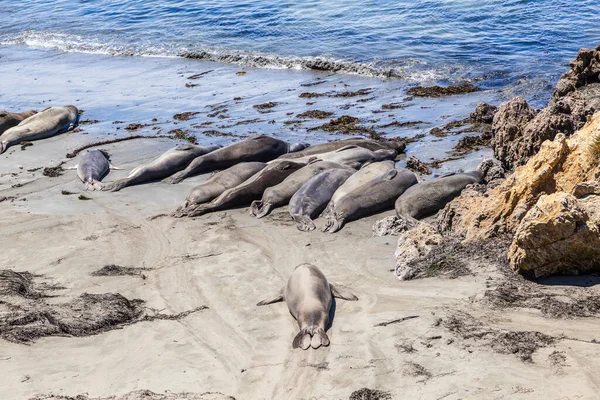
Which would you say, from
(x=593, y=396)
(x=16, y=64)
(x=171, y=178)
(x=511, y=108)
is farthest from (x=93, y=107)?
(x=593, y=396)

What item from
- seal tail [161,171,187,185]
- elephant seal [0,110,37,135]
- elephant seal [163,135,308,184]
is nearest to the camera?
seal tail [161,171,187,185]

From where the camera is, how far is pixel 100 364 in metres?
6.50

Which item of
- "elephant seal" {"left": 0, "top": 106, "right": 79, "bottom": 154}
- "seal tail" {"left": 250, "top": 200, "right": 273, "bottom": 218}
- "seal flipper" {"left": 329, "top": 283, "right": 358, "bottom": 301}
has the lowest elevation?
"seal tail" {"left": 250, "top": 200, "right": 273, "bottom": 218}

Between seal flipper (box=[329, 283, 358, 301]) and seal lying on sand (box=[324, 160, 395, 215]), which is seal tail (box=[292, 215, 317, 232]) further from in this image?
seal flipper (box=[329, 283, 358, 301])

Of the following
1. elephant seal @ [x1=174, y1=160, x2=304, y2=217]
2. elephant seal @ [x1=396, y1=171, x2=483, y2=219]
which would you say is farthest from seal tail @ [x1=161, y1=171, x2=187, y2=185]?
elephant seal @ [x1=396, y1=171, x2=483, y2=219]

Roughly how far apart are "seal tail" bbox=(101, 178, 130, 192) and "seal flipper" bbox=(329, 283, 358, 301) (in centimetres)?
555

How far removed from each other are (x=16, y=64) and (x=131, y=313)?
776 inches

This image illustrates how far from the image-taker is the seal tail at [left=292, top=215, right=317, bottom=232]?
10.1 metres

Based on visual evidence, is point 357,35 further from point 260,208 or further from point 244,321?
point 244,321

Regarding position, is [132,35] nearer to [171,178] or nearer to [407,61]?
[407,61]

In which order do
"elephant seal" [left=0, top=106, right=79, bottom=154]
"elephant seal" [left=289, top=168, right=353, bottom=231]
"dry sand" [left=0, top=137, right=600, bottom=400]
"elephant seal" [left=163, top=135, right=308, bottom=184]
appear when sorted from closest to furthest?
1. "dry sand" [left=0, top=137, right=600, bottom=400]
2. "elephant seal" [left=289, top=168, right=353, bottom=231]
3. "elephant seal" [left=163, top=135, right=308, bottom=184]
4. "elephant seal" [left=0, top=106, right=79, bottom=154]

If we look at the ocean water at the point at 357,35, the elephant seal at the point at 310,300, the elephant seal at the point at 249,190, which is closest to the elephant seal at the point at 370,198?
the elephant seal at the point at 249,190

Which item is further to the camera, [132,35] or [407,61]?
[132,35]

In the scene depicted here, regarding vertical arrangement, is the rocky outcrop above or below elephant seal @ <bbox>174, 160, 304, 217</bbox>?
above
